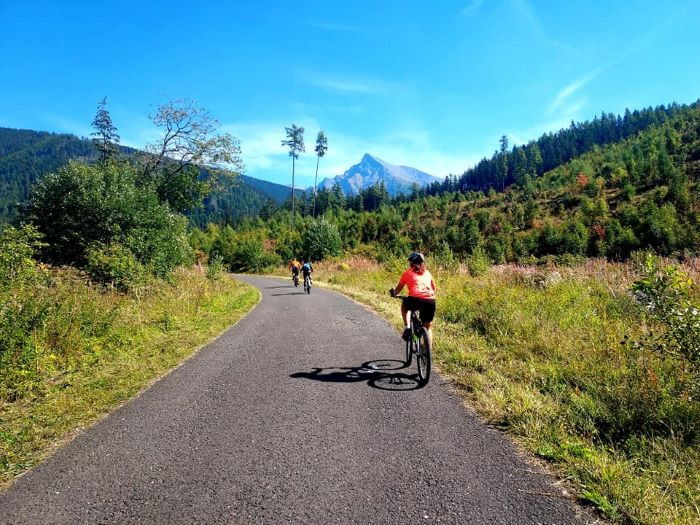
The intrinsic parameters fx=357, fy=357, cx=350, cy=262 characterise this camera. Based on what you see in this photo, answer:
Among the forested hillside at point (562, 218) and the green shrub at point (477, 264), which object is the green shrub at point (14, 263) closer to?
the green shrub at point (477, 264)

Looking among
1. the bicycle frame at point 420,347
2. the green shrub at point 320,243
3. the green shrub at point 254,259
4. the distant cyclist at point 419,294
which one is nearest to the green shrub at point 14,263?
the distant cyclist at point 419,294

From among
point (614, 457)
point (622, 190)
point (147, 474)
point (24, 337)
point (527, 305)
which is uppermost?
point (622, 190)

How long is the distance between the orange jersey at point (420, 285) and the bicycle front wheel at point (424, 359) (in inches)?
28.9

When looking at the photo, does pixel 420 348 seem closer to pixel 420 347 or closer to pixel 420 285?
pixel 420 347

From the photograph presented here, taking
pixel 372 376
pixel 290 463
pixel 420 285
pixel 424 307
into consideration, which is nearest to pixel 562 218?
pixel 420 285

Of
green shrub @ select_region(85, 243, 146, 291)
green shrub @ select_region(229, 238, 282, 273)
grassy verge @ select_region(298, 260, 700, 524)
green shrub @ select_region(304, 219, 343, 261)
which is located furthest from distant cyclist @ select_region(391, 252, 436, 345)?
green shrub @ select_region(229, 238, 282, 273)

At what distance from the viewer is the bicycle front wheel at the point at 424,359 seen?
18.7 ft

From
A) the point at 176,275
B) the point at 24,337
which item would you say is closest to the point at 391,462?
the point at 24,337

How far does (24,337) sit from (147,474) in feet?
14.0

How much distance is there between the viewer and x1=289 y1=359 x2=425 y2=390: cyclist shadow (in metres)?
5.71

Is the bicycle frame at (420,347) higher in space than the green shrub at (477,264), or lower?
lower

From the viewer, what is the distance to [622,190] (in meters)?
78.4

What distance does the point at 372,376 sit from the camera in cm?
611

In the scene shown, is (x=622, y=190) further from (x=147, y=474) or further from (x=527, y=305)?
(x=147, y=474)
